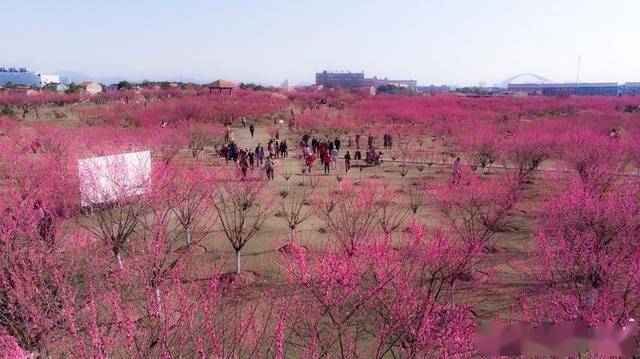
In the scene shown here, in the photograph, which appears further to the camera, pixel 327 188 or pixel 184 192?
pixel 327 188

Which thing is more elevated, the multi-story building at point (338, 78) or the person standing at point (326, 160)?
the multi-story building at point (338, 78)

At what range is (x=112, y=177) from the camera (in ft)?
50.5

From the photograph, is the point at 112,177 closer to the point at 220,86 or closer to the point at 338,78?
the point at 220,86

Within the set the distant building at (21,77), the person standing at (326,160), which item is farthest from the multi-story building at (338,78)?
the person standing at (326,160)

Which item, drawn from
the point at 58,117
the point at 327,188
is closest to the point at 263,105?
the point at 58,117

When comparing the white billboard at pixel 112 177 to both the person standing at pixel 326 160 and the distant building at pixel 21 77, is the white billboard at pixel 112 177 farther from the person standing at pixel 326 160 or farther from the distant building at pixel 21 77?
the distant building at pixel 21 77

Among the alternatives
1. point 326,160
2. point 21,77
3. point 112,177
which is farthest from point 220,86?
point 21,77

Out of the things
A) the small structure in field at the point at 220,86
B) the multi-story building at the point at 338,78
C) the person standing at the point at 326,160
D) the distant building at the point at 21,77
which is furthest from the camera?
the multi-story building at the point at 338,78

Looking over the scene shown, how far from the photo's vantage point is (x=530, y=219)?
17.8 m

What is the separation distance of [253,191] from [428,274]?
A: 8.14 m

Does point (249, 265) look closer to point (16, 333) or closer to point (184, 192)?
point (184, 192)

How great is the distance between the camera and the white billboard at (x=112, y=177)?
45.2 feet

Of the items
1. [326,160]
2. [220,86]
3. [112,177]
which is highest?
[220,86]

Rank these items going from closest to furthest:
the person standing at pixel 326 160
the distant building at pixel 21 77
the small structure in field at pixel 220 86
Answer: the person standing at pixel 326 160 < the small structure in field at pixel 220 86 < the distant building at pixel 21 77
